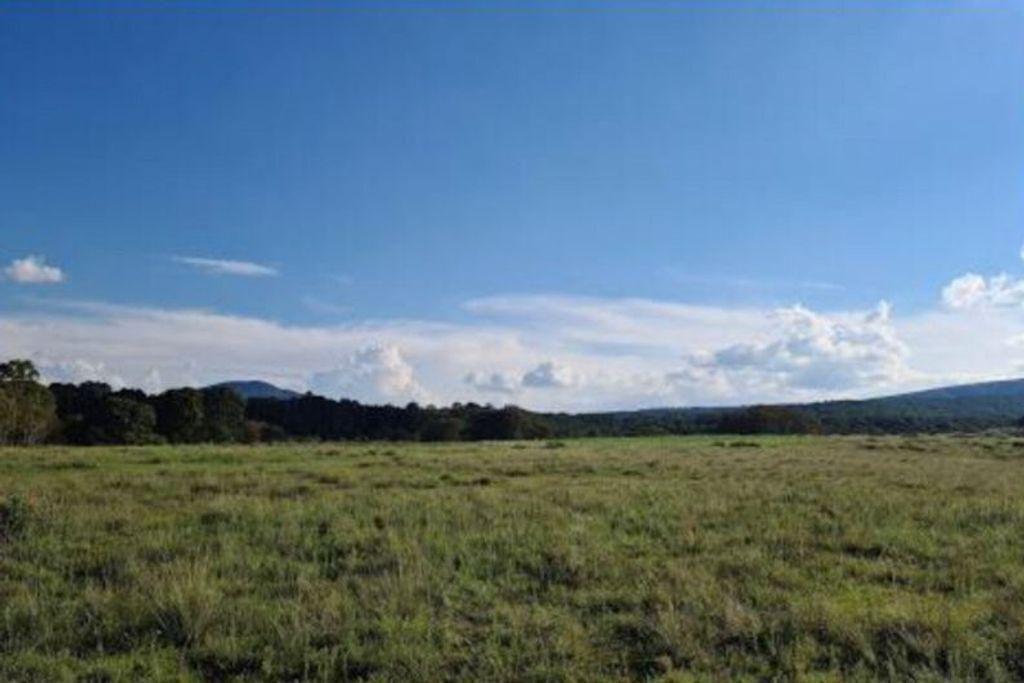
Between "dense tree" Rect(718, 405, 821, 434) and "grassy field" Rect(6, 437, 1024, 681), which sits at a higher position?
"dense tree" Rect(718, 405, 821, 434)

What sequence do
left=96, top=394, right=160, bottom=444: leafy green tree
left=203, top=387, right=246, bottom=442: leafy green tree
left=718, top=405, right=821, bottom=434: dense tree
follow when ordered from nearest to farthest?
left=96, top=394, right=160, bottom=444: leafy green tree → left=203, top=387, right=246, bottom=442: leafy green tree → left=718, top=405, right=821, bottom=434: dense tree

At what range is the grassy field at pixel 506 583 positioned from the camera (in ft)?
30.6

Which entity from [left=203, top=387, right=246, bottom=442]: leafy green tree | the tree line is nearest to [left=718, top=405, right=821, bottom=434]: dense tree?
the tree line

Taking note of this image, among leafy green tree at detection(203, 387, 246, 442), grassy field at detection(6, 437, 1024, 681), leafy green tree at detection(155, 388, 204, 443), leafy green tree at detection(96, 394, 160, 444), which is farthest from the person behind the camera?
leafy green tree at detection(203, 387, 246, 442)

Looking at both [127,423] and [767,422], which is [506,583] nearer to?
[127,423]

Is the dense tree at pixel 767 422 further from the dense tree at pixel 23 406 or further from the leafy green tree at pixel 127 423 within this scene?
the dense tree at pixel 23 406

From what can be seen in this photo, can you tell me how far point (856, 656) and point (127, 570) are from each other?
8.80 meters

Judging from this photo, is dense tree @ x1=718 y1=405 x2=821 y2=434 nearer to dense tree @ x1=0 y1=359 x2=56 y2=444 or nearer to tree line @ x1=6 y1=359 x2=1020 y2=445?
tree line @ x1=6 y1=359 x2=1020 y2=445

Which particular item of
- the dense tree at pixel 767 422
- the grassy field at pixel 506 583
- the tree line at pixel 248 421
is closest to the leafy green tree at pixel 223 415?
the tree line at pixel 248 421

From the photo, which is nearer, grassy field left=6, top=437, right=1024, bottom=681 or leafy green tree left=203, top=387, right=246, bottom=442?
grassy field left=6, top=437, right=1024, bottom=681

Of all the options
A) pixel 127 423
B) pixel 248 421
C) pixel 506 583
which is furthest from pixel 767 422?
pixel 506 583

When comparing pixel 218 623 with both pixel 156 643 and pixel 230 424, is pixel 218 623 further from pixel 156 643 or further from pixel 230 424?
pixel 230 424

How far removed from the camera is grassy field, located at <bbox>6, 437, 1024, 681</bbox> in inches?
367

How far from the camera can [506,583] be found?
1266cm
